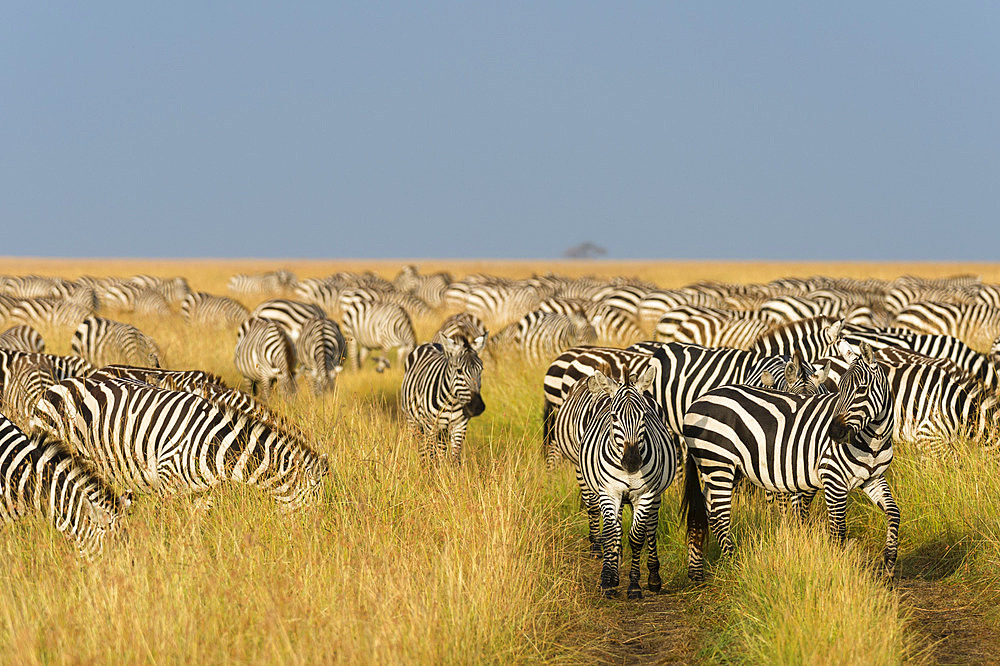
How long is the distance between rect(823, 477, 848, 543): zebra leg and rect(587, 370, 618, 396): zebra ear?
1.57m

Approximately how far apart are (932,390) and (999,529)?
5.65 ft

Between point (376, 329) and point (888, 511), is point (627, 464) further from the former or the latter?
point (376, 329)

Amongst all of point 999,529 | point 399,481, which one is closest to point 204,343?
point 399,481

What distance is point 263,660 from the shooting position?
449cm

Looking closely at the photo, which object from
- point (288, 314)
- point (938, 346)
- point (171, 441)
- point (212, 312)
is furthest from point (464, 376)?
point (212, 312)

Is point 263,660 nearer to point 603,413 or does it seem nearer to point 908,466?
point 603,413

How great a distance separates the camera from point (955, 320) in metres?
16.3

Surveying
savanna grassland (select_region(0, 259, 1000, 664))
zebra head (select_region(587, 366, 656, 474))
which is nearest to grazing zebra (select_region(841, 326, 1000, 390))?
savanna grassland (select_region(0, 259, 1000, 664))

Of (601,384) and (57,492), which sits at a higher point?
(601,384)

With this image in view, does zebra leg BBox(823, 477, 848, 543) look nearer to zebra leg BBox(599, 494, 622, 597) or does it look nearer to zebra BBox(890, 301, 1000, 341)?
zebra leg BBox(599, 494, 622, 597)

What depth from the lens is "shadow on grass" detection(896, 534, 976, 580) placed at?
7051 millimetres

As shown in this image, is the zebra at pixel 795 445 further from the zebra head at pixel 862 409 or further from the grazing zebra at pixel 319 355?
the grazing zebra at pixel 319 355

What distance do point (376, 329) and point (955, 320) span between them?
36.6 feet

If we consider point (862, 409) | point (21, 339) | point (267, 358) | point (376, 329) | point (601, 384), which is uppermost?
point (376, 329)
